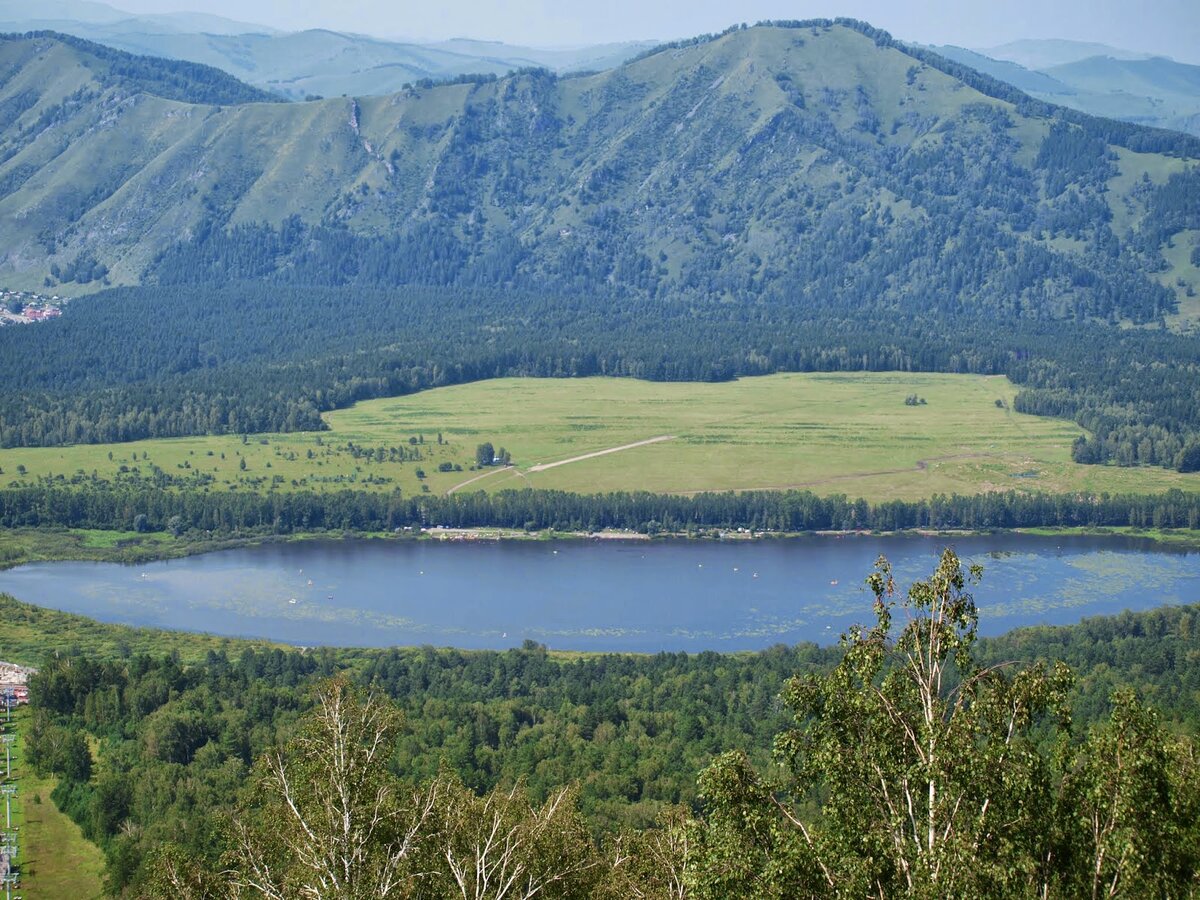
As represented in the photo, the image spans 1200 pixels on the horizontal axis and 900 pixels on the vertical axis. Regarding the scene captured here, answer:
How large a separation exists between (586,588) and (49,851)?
47.8 m

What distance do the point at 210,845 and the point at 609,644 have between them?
1534 inches

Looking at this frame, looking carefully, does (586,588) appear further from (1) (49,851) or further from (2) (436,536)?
(1) (49,851)

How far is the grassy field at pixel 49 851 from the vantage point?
5229 centimetres

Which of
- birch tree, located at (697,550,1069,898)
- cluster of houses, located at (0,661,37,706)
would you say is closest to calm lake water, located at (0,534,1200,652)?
cluster of houses, located at (0,661,37,706)

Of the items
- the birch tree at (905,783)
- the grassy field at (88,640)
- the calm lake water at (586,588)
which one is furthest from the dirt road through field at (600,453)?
the birch tree at (905,783)

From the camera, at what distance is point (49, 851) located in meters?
55.3

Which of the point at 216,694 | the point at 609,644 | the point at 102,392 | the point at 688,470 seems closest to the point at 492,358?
the point at 102,392

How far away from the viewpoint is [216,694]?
69812mm

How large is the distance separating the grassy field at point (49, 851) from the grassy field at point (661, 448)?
67.9 metres

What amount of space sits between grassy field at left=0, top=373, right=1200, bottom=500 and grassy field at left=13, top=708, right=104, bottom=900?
223 feet

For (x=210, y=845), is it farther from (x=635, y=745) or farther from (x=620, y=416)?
(x=620, y=416)

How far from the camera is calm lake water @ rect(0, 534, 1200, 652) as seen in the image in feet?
292

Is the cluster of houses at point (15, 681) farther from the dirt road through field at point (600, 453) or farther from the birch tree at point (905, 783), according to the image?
the dirt road through field at point (600, 453)

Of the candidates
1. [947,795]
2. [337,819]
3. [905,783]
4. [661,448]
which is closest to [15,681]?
[337,819]
